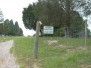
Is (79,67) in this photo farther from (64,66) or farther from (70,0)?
(70,0)

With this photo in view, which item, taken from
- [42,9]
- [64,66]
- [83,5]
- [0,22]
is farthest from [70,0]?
[0,22]

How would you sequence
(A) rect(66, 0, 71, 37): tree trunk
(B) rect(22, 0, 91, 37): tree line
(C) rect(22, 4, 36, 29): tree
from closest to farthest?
(B) rect(22, 0, 91, 37): tree line, (A) rect(66, 0, 71, 37): tree trunk, (C) rect(22, 4, 36, 29): tree

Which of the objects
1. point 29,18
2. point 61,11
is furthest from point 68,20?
point 29,18

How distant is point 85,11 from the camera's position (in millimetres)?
38188

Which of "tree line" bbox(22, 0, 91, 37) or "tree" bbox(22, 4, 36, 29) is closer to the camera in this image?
"tree line" bbox(22, 0, 91, 37)

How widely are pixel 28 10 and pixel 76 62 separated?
71.0 metres

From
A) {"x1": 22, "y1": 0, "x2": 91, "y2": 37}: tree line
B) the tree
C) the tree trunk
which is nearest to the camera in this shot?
{"x1": 22, "y1": 0, "x2": 91, "y2": 37}: tree line

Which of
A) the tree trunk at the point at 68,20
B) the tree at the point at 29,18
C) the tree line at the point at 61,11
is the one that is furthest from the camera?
the tree at the point at 29,18

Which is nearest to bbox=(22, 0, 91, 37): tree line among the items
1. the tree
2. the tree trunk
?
the tree trunk

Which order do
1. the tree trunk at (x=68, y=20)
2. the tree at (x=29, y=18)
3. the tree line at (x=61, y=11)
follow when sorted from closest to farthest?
the tree line at (x=61, y=11) → the tree trunk at (x=68, y=20) → the tree at (x=29, y=18)

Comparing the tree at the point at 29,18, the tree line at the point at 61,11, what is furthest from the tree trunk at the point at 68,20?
the tree at the point at 29,18

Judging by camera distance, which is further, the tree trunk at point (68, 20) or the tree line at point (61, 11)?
the tree trunk at point (68, 20)

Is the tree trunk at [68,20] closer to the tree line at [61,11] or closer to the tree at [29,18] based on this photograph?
the tree line at [61,11]

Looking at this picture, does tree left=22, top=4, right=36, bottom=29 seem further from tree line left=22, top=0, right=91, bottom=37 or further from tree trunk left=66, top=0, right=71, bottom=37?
tree trunk left=66, top=0, right=71, bottom=37
